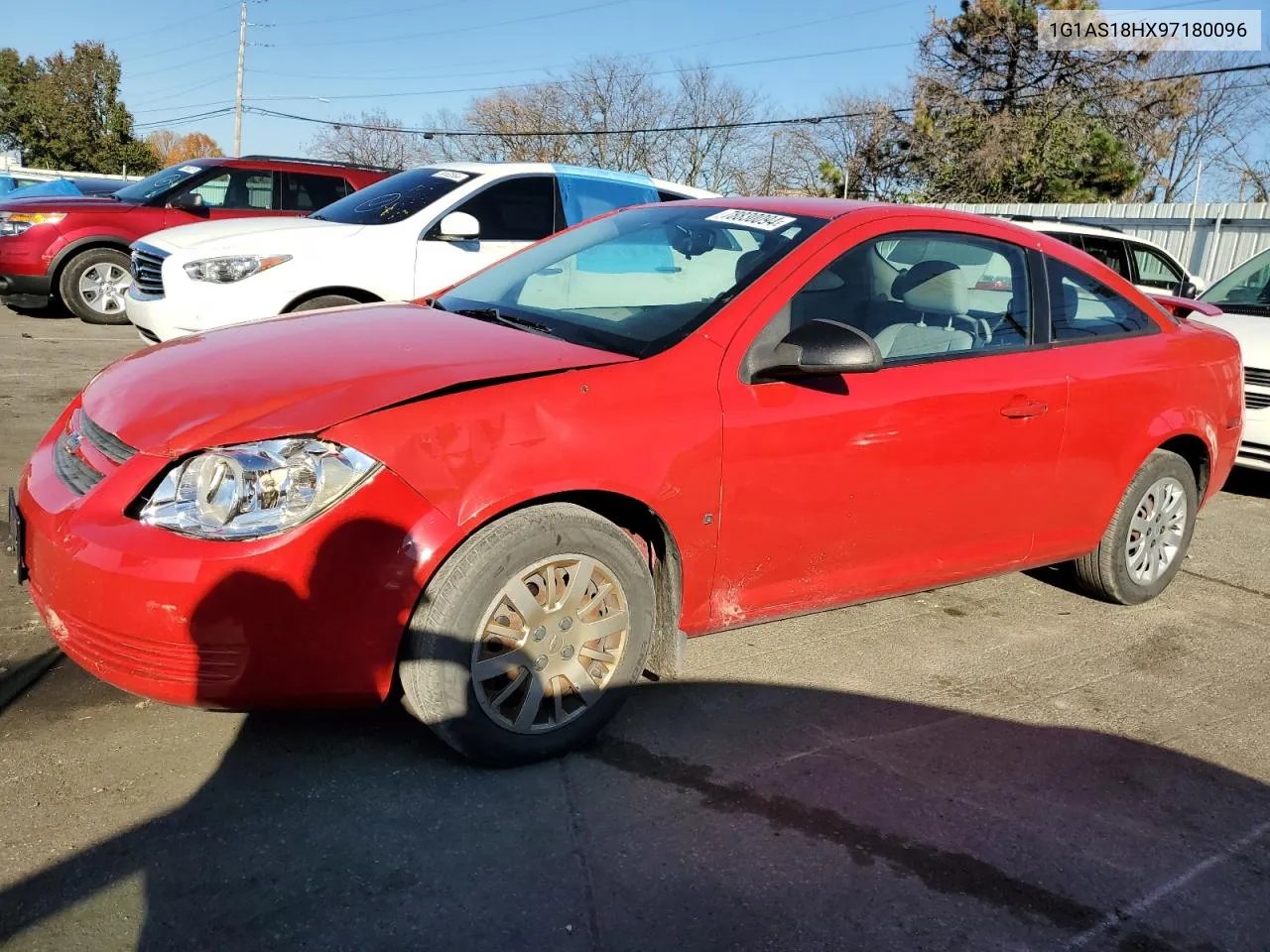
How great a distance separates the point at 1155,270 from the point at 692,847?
10030mm

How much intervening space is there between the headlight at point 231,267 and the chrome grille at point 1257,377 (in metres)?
6.23

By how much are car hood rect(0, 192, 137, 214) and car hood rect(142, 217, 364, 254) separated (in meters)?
3.46

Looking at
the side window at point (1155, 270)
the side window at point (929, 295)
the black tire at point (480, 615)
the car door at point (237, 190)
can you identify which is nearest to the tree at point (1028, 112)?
the side window at point (1155, 270)

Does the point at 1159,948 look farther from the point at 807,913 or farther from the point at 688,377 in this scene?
the point at 688,377

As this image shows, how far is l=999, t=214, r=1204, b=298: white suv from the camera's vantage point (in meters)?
9.73

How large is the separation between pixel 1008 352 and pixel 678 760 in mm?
1998

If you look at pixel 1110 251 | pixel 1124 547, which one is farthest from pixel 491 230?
pixel 1110 251

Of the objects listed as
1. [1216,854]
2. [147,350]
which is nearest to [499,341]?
[147,350]

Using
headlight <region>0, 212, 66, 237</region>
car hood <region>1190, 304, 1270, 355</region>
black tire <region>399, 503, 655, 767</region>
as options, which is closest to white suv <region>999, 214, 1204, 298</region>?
car hood <region>1190, 304, 1270, 355</region>

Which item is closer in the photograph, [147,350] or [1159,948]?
[1159,948]

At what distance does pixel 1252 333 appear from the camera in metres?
7.09

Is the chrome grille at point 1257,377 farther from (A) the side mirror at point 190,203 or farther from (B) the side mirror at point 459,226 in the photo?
(A) the side mirror at point 190,203

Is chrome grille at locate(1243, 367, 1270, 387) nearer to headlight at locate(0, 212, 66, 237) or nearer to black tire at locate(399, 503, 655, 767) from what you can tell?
black tire at locate(399, 503, 655, 767)

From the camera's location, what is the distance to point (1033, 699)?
3.80m
